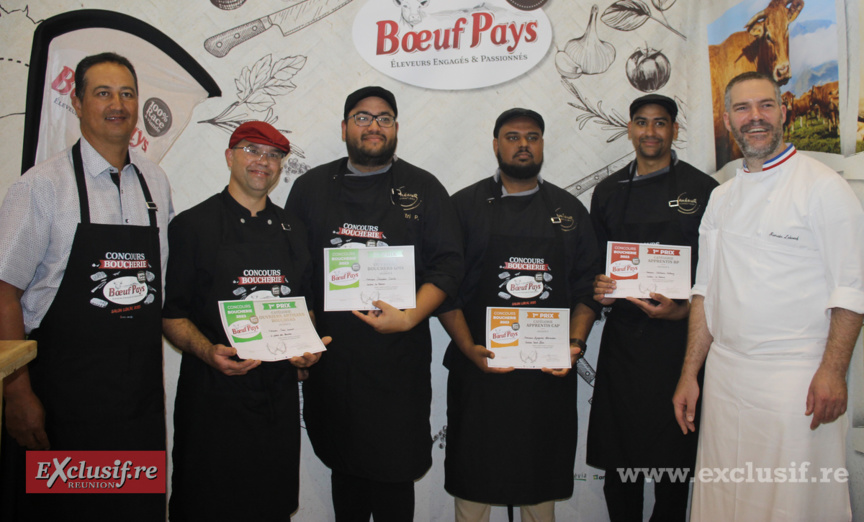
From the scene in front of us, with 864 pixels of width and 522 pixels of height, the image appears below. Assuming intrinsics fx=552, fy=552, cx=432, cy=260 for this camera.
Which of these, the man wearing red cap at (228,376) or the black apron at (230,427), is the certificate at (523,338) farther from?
the black apron at (230,427)

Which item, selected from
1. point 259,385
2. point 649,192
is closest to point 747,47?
point 649,192

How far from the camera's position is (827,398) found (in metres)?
2.11

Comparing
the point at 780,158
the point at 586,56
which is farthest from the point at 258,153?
the point at 780,158

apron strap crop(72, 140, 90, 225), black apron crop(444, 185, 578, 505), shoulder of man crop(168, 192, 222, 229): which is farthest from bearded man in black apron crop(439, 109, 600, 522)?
apron strap crop(72, 140, 90, 225)

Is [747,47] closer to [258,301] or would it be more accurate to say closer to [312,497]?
[258,301]

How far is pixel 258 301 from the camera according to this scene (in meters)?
2.40

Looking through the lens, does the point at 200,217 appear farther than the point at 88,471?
Yes

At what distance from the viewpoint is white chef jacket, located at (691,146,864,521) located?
2.19 m

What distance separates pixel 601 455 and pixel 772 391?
39.9 inches

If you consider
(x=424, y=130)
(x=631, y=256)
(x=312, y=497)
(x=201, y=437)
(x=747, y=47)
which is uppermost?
(x=747, y=47)

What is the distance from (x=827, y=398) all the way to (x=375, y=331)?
1903 millimetres

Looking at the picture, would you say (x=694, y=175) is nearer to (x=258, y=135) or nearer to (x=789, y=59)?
(x=789, y=59)

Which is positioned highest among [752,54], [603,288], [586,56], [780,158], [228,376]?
[586,56]

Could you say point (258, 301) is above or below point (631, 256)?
below
